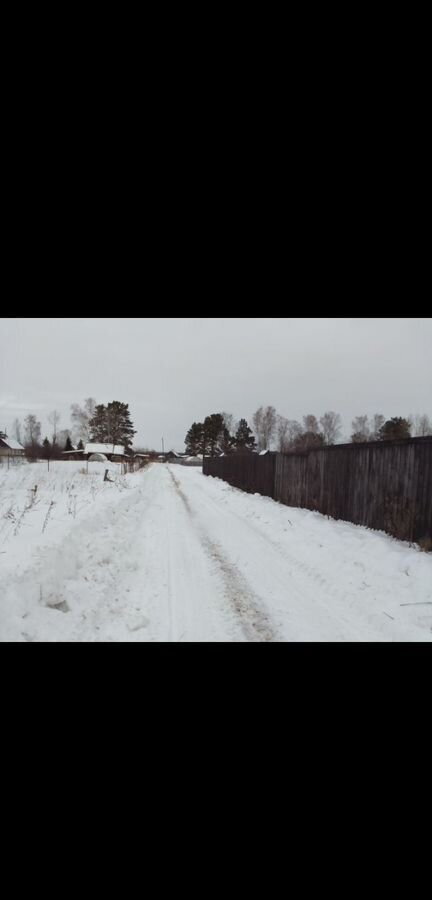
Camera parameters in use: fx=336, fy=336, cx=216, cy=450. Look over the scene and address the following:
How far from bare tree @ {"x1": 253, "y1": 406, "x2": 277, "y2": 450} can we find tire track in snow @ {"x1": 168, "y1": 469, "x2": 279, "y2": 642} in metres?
15.6

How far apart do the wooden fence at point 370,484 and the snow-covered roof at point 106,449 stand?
612 centimetres

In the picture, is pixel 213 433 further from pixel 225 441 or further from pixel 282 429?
pixel 282 429

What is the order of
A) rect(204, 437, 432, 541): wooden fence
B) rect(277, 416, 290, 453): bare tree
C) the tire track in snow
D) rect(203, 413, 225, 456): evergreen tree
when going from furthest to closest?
rect(203, 413, 225, 456): evergreen tree
rect(277, 416, 290, 453): bare tree
rect(204, 437, 432, 541): wooden fence
the tire track in snow

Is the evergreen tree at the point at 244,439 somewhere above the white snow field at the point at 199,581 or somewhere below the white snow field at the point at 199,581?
above

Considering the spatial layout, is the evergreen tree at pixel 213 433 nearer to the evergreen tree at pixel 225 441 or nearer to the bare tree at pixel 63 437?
the evergreen tree at pixel 225 441

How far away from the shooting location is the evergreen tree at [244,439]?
835 inches

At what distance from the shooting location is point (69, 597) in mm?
3400

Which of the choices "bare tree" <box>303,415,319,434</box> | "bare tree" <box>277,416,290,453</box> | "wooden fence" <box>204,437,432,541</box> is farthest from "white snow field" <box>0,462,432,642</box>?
"bare tree" <box>303,415,319,434</box>

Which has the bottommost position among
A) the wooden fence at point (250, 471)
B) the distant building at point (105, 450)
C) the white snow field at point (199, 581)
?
the white snow field at point (199, 581)

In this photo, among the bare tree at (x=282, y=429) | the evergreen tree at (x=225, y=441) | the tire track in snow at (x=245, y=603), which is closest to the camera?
the tire track in snow at (x=245, y=603)

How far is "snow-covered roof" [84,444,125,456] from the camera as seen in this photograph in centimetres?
1276

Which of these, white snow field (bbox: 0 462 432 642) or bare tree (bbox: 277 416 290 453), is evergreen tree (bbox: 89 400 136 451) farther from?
bare tree (bbox: 277 416 290 453)

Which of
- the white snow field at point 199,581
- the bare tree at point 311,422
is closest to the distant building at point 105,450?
the white snow field at point 199,581
